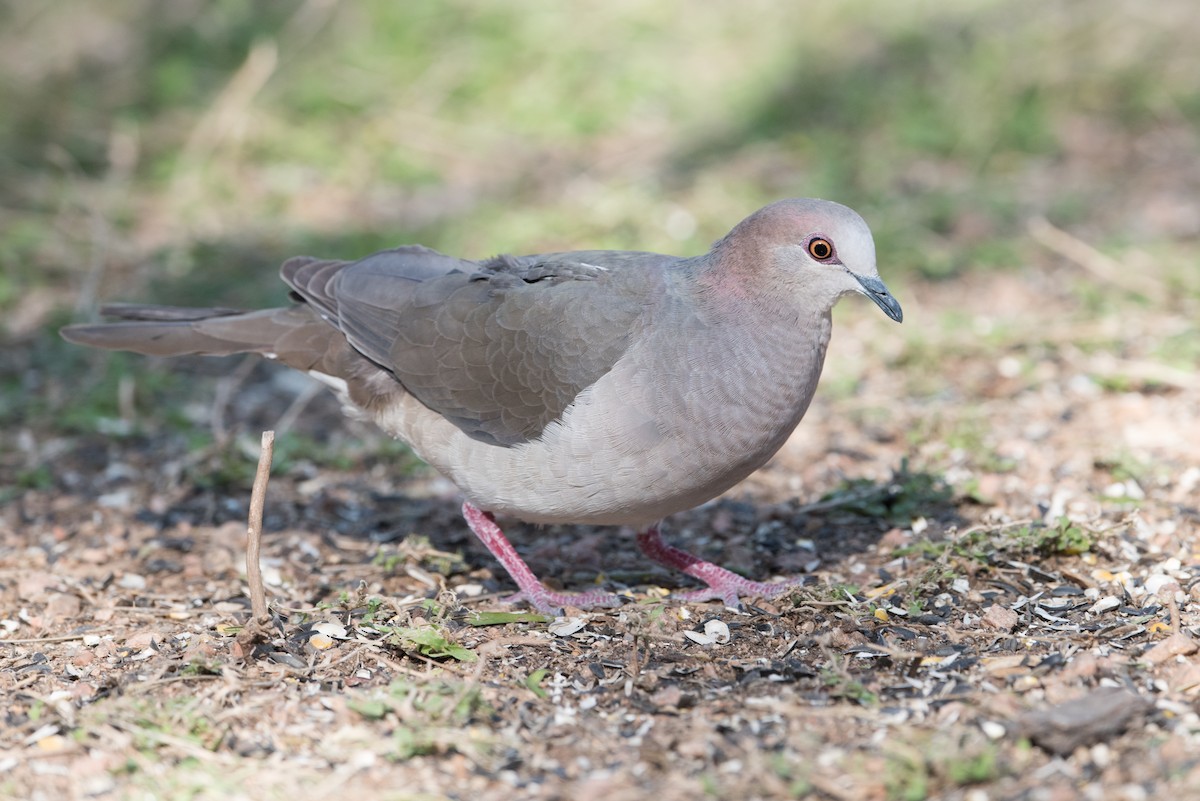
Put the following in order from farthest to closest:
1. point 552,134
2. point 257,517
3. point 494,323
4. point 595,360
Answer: point 552,134, point 494,323, point 595,360, point 257,517

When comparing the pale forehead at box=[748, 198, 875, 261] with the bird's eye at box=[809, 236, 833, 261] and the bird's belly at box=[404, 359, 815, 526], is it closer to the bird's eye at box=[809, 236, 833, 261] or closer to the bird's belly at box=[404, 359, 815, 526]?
the bird's eye at box=[809, 236, 833, 261]

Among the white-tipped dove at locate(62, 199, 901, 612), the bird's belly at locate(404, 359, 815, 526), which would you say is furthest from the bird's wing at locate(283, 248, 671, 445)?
the bird's belly at locate(404, 359, 815, 526)

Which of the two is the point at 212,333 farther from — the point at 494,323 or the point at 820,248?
the point at 820,248

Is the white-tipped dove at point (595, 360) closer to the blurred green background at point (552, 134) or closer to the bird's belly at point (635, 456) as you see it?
the bird's belly at point (635, 456)

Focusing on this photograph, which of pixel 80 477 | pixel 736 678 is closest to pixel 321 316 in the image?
pixel 80 477

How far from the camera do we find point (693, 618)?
13.7ft

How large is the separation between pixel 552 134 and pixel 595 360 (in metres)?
5.99

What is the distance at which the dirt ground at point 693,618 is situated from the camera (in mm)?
3186

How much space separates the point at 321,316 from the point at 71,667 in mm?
1692

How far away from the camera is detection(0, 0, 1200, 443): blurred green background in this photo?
25.2 ft

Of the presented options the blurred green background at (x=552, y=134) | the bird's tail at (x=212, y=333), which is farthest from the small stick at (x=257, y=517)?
the blurred green background at (x=552, y=134)

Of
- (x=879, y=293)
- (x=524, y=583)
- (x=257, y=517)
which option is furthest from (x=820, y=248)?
(x=257, y=517)

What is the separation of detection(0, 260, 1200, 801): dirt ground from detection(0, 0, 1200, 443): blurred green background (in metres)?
1.36

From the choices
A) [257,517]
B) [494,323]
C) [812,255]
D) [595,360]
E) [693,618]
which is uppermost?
[812,255]
